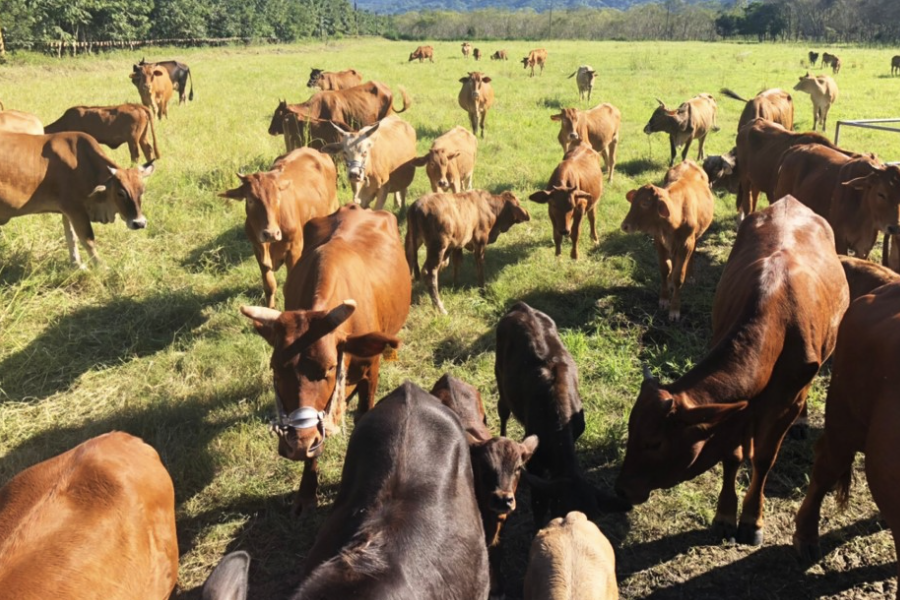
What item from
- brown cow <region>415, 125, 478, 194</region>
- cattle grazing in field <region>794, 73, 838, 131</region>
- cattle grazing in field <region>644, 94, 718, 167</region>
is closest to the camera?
brown cow <region>415, 125, 478, 194</region>

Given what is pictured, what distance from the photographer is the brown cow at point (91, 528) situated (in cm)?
284

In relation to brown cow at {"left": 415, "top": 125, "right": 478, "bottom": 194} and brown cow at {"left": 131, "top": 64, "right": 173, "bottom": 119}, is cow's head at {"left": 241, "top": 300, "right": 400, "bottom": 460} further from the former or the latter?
brown cow at {"left": 131, "top": 64, "right": 173, "bottom": 119}

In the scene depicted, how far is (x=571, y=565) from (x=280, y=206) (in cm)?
529

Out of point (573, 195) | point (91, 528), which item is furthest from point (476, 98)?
point (91, 528)

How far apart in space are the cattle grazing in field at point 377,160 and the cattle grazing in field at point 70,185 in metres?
2.79

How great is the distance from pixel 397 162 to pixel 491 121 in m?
7.60

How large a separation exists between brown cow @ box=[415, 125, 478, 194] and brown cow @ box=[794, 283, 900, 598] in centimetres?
642

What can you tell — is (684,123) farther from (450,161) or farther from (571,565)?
(571,565)

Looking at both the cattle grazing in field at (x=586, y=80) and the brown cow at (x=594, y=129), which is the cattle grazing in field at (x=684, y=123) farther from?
the cattle grazing in field at (x=586, y=80)

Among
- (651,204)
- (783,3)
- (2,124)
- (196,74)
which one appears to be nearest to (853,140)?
(651,204)

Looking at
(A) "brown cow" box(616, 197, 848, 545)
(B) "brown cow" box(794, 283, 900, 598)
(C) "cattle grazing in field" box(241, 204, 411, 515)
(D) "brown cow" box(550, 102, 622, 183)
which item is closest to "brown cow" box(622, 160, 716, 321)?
(A) "brown cow" box(616, 197, 848, 545)

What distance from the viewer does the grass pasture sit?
442 centimetres

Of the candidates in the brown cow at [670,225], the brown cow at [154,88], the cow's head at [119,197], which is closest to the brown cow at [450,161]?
the brown cow at [670,225]

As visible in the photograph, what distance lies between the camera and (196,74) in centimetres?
2998
